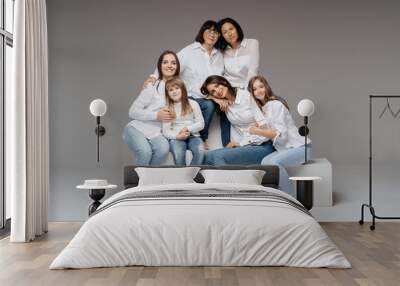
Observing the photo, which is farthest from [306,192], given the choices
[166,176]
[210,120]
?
[166,176]

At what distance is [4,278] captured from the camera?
4.38 meters

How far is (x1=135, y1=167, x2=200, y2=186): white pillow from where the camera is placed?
715 centimetres

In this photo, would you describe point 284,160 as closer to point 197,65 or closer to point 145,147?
point 197,65

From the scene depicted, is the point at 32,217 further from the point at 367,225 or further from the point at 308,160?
the point at 367,225

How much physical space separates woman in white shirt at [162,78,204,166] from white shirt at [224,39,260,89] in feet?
2.07

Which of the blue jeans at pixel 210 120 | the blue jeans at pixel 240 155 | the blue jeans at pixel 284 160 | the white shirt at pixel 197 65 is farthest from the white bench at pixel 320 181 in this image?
the white shirt at pixel 197 65

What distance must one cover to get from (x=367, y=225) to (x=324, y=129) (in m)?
1.39

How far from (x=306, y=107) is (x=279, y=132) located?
501mm

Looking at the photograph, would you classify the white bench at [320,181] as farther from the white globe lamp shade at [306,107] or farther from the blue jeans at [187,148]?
the blue jeans at [187,148]

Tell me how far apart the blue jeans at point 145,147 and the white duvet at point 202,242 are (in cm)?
284

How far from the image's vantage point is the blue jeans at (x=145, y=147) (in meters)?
7.79

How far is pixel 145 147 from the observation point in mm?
7836

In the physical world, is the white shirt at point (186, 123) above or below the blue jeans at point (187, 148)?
above

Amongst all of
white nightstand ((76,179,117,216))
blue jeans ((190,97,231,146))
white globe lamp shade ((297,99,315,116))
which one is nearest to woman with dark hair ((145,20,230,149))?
blue jeans ((190,97,231,146))
